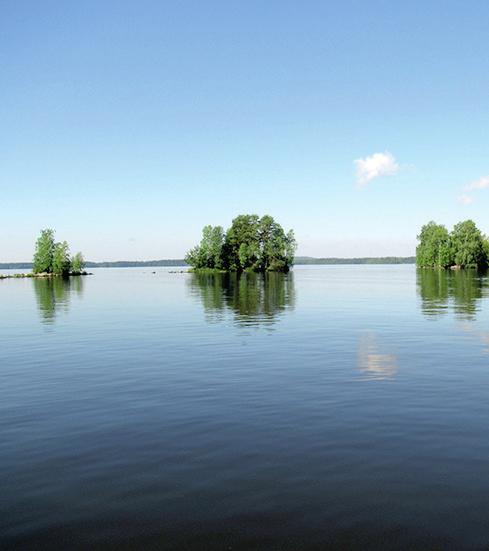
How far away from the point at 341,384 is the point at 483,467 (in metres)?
8.97

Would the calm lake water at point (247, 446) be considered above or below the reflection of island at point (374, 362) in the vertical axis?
above

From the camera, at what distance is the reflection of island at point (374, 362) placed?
22.6m

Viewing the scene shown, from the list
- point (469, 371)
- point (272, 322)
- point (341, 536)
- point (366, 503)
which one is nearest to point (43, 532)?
point (341, 536)

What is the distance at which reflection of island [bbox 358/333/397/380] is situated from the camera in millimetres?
22609

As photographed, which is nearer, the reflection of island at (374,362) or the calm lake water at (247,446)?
the calm lake water at (247,446)

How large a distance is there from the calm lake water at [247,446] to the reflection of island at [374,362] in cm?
9

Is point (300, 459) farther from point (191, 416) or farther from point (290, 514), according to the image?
point (191, 416)

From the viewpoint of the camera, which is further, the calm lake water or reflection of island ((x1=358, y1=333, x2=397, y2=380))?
reflection of island ((x1=358, y1=333, x2=397, y2=380))

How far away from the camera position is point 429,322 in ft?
134

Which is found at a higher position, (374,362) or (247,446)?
(247,446)

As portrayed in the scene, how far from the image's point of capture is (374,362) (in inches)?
990

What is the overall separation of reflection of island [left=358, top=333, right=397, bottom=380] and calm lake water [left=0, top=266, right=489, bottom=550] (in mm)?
95

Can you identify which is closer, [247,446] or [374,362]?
[247,446]

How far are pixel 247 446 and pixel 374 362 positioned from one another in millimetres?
13334
